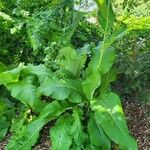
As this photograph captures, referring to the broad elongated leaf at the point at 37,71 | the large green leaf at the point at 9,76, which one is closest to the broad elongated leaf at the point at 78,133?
the broad elongated leaf at the point at 37,71

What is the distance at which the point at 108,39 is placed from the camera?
5656 millimetres

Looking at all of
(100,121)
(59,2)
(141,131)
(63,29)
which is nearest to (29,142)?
(100,121)

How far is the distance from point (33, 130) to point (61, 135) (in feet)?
1.45

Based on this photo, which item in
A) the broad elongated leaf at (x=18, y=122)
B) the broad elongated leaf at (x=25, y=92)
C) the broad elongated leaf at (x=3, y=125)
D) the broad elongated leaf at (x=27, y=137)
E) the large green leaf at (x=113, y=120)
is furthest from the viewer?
the broad elongated leaf at (x=3, y=125)

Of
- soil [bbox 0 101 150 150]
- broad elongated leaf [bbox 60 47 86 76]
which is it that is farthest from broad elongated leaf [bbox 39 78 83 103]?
soil [bbox 0 101 150 150]

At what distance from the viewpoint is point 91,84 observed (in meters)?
5.43

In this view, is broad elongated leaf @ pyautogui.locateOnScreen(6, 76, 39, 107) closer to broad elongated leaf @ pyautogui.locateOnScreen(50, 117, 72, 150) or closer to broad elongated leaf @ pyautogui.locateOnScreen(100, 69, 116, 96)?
broad elongated leaf @ pyautogui.locateOnScreen(50, 117, 72, 150)

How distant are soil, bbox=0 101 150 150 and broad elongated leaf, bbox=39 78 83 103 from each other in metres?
0.76

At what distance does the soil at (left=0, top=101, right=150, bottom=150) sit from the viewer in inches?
217

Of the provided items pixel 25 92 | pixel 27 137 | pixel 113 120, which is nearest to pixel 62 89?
pixel 25 92

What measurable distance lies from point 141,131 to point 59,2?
8.08ft

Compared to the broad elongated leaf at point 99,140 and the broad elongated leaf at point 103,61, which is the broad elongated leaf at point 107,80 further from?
the broad elongated leaf at point 99,140

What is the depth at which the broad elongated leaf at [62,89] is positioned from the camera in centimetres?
549

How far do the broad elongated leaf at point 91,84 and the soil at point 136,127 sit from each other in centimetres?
75
